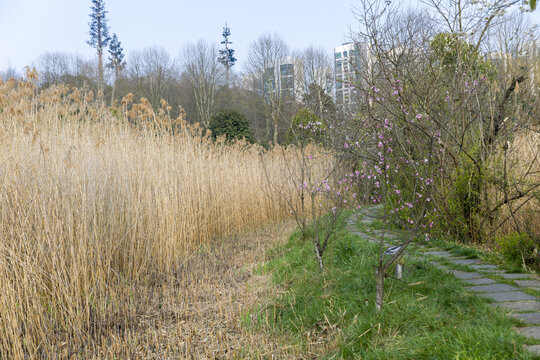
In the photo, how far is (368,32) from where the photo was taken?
13.9ft

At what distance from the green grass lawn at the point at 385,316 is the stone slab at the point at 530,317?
0.27 ft

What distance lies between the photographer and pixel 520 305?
2.17 meters

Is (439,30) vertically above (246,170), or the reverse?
(439,30)

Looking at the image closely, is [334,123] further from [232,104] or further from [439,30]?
[232,104]

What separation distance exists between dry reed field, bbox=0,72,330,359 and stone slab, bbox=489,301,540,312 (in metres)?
1.43

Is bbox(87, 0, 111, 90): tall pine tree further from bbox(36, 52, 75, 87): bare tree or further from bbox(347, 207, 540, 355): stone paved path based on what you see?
bbox(347, 207, 540, 355): stone paved path

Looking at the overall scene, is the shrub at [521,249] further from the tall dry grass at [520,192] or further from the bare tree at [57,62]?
the bare tree at [57,62]

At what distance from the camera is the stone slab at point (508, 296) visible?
2281mm

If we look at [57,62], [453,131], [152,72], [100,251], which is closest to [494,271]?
[453,131]

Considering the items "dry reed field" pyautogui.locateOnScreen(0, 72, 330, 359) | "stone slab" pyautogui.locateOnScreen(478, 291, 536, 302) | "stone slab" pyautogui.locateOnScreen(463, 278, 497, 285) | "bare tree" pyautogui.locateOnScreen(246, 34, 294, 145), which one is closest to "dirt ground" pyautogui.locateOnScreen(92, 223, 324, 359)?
"dry reed field" pyautogui.locateOnScreen(0, 72, 330, 359)

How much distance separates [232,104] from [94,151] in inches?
834

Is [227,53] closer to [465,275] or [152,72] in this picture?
[152,72]

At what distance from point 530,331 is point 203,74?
2344 cm

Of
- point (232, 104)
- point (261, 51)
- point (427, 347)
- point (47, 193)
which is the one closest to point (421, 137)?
point (427, 347)
